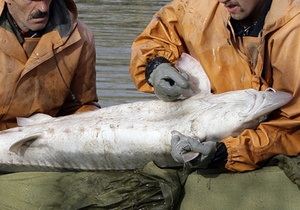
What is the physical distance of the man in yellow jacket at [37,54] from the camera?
5781mm

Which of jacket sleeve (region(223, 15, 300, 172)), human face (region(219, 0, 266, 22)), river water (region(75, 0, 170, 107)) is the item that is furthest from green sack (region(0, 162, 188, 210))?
river water (region(75, 0, 170, 107))

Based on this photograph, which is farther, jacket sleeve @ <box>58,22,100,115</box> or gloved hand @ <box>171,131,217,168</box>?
jacket sleeve @ <box>58,22,100,115</box>

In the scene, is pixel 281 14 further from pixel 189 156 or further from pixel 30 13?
pixel 30 13

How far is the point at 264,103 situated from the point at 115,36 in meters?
6.96

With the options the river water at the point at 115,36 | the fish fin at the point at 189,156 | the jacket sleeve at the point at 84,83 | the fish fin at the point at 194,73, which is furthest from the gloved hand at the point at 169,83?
the river water at the point at 115,36

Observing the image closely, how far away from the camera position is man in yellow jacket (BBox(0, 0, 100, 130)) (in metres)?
5.78

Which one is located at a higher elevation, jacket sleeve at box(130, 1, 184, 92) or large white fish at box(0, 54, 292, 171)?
jacket sleeve at box(130, 1, 184, 92)

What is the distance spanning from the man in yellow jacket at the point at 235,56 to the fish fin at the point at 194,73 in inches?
1.7

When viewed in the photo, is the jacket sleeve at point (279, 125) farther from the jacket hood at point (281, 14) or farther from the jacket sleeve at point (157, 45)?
the jacket sleeve at point (157, 45)

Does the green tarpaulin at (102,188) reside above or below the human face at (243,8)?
below

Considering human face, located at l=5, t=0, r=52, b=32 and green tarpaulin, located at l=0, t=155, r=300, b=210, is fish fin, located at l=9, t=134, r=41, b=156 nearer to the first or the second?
green tarpaulin, located at l=0, t=155, r=300, b=210

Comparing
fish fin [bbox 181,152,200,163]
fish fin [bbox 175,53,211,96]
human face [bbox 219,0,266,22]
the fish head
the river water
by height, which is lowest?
the river water

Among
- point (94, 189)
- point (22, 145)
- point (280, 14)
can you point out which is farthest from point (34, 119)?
point (280, 14)

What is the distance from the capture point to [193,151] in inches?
179
